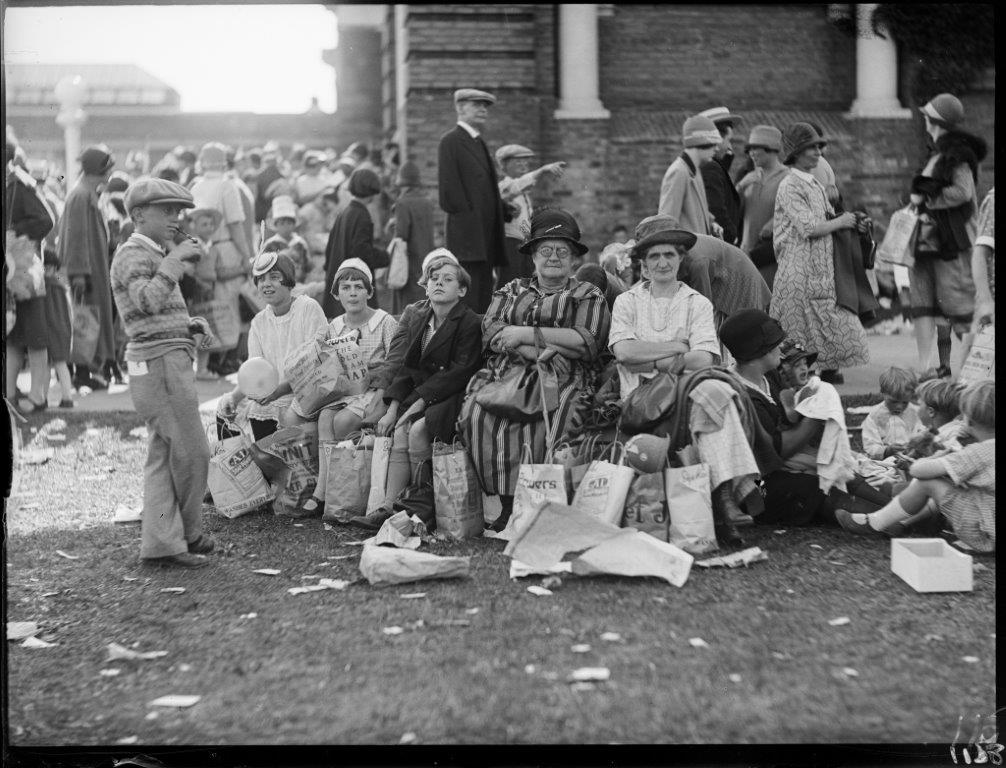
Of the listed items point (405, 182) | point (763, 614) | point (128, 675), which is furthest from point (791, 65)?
point (128, 675)

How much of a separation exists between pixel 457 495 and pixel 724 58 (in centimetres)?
881

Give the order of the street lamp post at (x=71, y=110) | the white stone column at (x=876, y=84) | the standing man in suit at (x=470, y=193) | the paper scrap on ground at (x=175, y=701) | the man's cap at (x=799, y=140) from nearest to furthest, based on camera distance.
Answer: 1. the paper scrap on ground at (x=175, y=701)
2. the man's cap at (x=799, y=140)
3. the standing man in suit at (x=470, y=193)
4. the street lamp post at (x=71, y=110)
5. the white stone column at (x=876, y=84)

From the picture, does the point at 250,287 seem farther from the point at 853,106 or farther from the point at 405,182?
the point at 853,106

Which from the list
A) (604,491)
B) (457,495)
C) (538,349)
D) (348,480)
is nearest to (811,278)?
(538,349)

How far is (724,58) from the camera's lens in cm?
1356

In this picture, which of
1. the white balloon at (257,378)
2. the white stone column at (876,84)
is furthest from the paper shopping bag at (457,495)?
the white stone column at (876,84)

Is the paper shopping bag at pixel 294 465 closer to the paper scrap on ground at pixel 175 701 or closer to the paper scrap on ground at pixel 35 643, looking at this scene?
the paper scrap on ground at pixel 35 643

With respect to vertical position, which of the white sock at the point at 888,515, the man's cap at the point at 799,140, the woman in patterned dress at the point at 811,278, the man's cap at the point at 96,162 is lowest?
the white sock at the point at 888,515

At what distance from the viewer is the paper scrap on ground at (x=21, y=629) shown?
489 cm

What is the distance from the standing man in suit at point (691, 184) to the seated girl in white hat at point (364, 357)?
222 cm

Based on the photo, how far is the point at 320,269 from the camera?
12.1 m

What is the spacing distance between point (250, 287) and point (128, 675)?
7.27m

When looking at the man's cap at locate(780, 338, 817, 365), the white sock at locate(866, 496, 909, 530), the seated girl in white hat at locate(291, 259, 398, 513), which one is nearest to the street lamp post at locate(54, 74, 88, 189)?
the seated girl in white hat at locate(291, 259, 398, 513)

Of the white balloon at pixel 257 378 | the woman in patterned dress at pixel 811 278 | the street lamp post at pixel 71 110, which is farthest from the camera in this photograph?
the street lamp post at pixel 71 110
